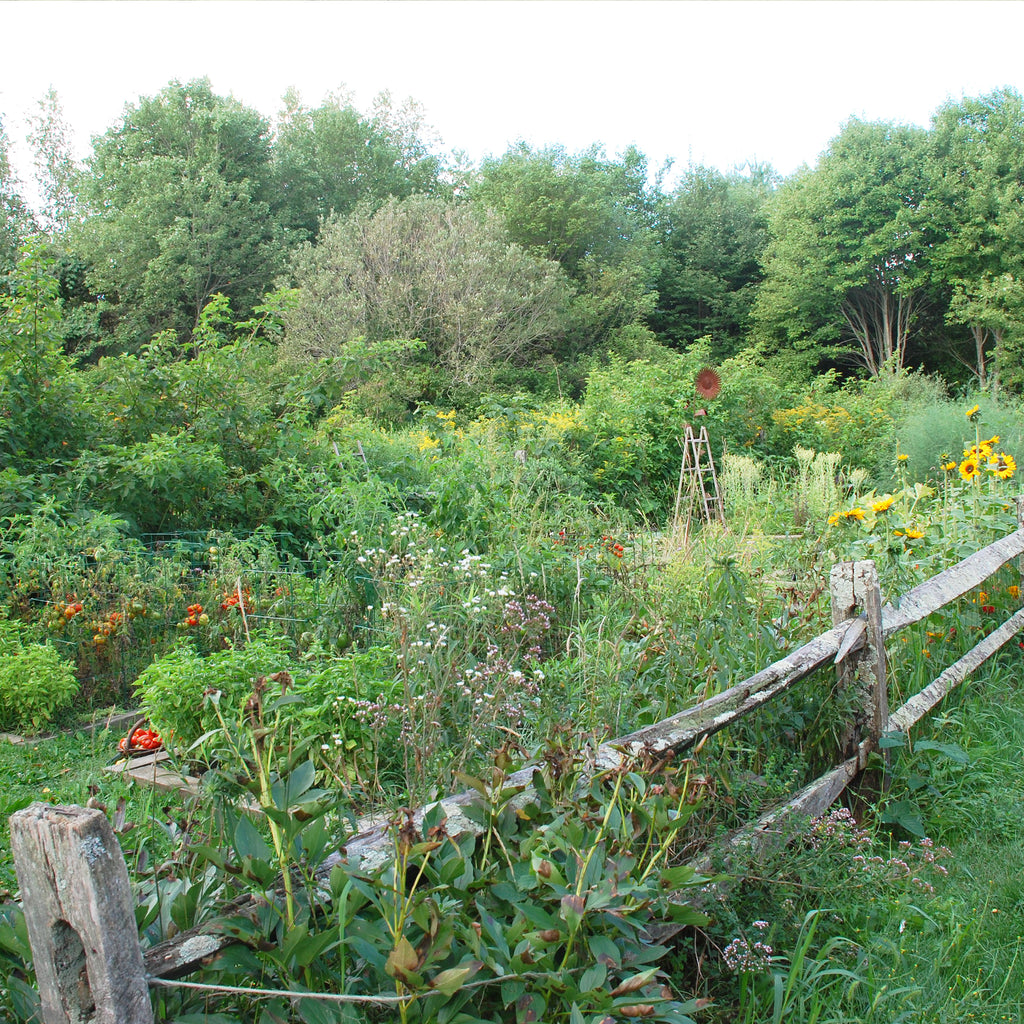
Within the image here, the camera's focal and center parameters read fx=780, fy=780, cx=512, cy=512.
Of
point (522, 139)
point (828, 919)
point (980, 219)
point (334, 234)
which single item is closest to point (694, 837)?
point (828, 919)

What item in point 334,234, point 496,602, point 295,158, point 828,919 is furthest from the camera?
point 295,158

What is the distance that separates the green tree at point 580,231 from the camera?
817 inches

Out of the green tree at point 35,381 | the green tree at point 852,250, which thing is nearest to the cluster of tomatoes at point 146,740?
the green tree at point 35,381

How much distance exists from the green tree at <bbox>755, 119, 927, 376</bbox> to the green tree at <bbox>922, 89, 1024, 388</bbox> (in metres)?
0.60

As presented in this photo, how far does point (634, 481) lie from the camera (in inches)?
393

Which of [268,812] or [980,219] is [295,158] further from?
[268,812]

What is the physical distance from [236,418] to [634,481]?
5262 millimetres

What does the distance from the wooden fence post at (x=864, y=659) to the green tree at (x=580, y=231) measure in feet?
59.2

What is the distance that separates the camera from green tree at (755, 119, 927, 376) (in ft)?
69.7

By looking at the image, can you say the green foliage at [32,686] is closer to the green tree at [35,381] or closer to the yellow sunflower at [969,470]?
the green tree at [35,381]

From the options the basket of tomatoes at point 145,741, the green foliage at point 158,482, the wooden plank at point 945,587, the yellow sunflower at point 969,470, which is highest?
the green foliage at point 158,482

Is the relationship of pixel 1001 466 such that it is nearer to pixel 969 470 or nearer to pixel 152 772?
pixel 969 470

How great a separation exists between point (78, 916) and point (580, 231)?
22974mm

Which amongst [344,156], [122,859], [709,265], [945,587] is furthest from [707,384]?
[344,156]
